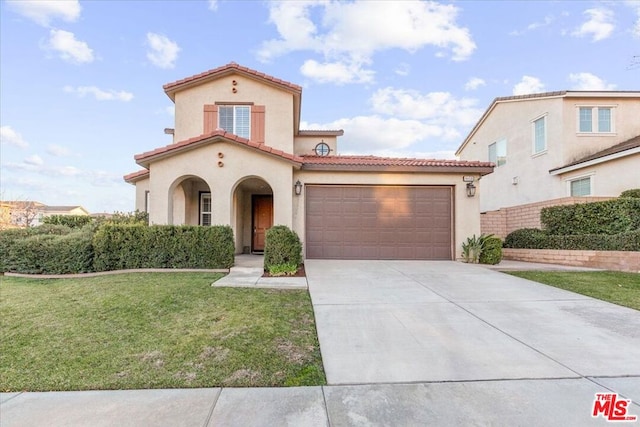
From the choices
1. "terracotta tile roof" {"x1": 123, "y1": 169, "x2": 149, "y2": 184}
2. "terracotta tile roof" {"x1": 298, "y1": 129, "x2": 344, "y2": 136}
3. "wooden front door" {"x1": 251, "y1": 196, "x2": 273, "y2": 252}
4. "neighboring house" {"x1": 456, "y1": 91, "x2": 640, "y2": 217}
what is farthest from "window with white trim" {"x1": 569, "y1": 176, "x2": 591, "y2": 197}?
"terracotta tile roof" {"x1": 123, "y1": 169, "x2": 149, "y2": 184}

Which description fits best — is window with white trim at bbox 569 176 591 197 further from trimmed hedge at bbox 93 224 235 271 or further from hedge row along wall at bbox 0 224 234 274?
trimmed hedge at bbox 93 224 235 271

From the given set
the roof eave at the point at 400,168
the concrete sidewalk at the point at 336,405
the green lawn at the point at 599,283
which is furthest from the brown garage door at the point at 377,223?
the concrete sidewalk at the point at 336,405

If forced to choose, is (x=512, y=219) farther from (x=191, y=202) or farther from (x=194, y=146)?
(x=191, y=202)

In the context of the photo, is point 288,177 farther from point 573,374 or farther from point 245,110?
point 573,374

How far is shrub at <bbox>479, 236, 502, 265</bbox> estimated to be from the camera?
1021 cm

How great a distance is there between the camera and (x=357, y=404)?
276 centimetres

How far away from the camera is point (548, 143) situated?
15094mm

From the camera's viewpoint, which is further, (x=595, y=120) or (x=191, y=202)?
(x=595, y=120)

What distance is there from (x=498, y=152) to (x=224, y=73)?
52.3 ft

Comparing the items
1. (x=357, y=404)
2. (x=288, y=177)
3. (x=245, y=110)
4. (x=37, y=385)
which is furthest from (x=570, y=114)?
(x=37, y=385)

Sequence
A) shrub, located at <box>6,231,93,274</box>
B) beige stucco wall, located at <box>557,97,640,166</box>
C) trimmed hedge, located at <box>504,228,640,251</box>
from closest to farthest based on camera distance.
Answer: shrub, located at <box>6,231,93,274</box>
trimmed hedge, located at <box>504,228,640,251</box>
beige stucco wall, located at <box>557,97,640,166</box>

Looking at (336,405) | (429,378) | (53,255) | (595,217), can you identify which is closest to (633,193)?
(595,217)

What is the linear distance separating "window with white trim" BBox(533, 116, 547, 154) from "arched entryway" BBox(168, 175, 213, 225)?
16051 millimetres

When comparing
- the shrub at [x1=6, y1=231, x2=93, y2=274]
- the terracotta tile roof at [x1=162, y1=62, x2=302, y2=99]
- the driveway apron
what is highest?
the terracotta tile roof at [x1=162, y1=62, x2=302, y2=99]
